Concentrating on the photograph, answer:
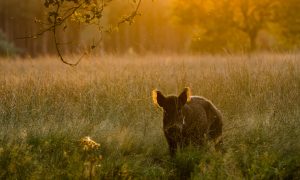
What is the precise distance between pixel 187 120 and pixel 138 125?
2292 millimetres

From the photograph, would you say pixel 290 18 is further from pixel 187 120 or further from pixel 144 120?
pixel 187 120

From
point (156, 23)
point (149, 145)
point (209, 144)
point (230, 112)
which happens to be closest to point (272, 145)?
point (209, 144)

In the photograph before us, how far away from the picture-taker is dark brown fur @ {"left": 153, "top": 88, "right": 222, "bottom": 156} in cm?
846

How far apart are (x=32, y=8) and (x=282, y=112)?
160 feet

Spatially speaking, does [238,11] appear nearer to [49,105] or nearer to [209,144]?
[49,105]

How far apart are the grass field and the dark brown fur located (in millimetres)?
236

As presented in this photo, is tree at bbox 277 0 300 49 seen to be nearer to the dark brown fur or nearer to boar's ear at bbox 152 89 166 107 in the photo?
the dark brown fur

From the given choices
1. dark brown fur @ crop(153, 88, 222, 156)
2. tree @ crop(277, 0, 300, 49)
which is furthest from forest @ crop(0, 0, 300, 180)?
tree @ crop(277, 0, 300, 49)

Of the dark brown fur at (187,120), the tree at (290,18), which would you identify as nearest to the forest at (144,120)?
the dark brown fur at (187,120)

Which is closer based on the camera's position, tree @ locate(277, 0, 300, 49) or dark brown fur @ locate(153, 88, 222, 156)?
dark brown fur @ locate(153, 88, 222, 156)


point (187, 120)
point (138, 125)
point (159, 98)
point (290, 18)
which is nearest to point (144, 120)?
point (138, 125)

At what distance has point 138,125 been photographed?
36.8ft

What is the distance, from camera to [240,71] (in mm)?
14289

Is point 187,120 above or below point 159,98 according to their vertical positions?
below
